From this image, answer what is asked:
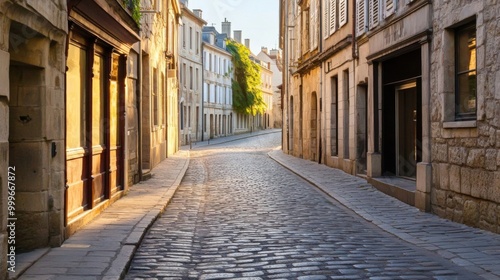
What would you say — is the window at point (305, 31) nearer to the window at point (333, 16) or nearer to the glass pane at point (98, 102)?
the window at point (333, 16)

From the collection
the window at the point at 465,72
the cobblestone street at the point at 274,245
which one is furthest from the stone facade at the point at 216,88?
the window at the point at 465,72

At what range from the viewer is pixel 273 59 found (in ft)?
358

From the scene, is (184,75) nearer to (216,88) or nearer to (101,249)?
(216,88)

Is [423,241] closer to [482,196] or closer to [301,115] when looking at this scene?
[482,196]

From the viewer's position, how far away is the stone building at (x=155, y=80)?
58.4 feet

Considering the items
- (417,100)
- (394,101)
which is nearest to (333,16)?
(394,101)

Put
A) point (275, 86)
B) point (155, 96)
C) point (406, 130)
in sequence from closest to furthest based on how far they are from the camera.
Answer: point (406, 130) → point (155, 96) → point (275, 86)

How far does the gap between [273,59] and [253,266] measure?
103640 millimetres

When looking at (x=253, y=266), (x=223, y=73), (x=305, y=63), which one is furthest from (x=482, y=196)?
(x=223, y=73)

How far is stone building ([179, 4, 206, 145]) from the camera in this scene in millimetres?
47469

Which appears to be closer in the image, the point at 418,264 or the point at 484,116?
the point at 418,264

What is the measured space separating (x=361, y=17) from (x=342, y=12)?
283cm

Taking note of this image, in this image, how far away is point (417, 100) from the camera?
13.4 meters

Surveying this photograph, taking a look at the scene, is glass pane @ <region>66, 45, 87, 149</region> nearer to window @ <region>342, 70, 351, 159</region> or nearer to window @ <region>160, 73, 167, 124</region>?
window @ <region>342, 70, 351, 159</region>
